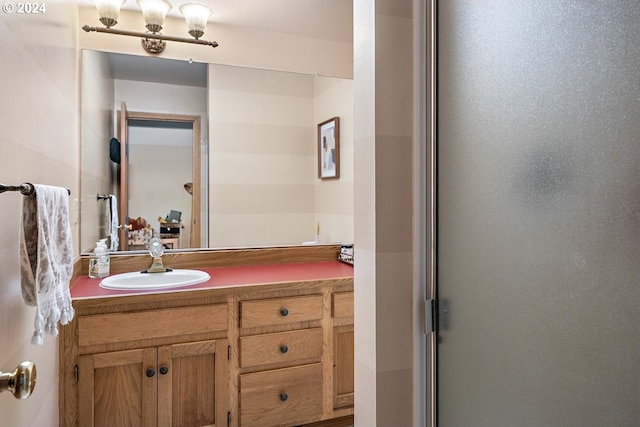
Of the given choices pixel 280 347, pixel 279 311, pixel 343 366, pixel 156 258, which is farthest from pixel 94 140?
pixel 343 366

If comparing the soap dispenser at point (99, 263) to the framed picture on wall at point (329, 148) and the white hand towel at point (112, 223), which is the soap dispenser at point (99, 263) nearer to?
the white hand towel at point (112, 223)

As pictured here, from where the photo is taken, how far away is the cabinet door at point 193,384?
1.74 m

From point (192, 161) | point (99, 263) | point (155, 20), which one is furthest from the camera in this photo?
point (192, 161)

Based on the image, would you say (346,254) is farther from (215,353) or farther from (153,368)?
(153,368)

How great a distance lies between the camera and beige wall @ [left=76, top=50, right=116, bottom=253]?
2.07m

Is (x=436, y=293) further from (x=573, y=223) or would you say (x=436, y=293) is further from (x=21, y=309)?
(x=21, y=309)

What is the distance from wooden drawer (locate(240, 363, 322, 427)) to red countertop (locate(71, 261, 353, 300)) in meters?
0.45

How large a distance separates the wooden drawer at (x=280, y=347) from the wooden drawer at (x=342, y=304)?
0.13 meters

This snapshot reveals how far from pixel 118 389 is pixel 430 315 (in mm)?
1447

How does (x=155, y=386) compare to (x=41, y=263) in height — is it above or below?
below

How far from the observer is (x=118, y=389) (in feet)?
5.50

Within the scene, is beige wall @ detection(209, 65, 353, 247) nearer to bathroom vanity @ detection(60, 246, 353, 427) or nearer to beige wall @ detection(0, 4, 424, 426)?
bathroom vanity @ detection(60, 246, 353, 427)

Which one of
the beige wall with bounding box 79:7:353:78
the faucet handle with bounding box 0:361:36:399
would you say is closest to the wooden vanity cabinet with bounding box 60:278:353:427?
the faucet handle with bounding box 0:361:36:399

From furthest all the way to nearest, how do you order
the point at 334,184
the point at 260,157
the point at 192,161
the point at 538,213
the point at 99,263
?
the point at 334,184 → the point at 260,157 → the point at 192,161 → the point at 99,263 → the point at 538,213
